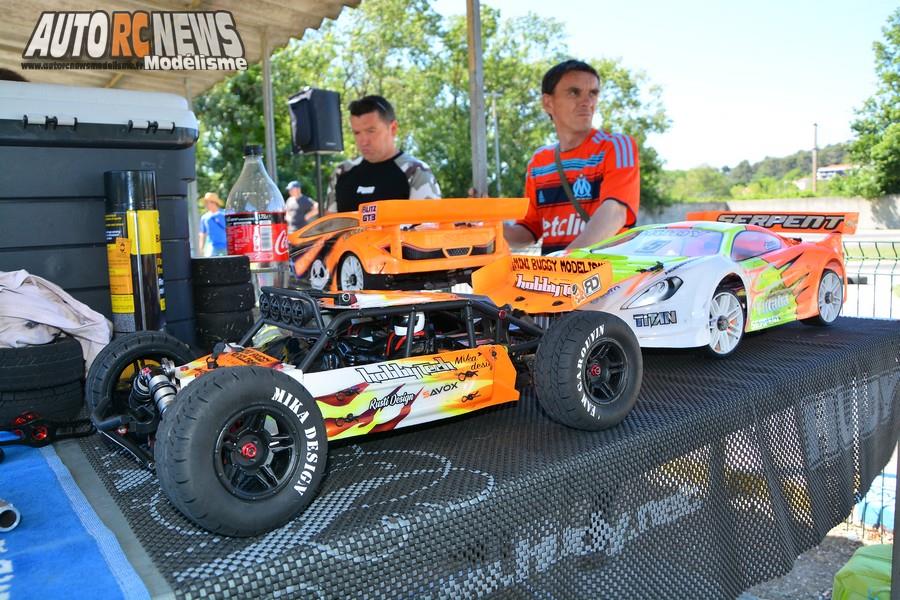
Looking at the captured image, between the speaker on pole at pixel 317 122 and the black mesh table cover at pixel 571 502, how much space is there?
3830 mm

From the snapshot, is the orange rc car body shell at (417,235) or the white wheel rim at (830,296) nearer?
the orange rc car body shell at (417,235)

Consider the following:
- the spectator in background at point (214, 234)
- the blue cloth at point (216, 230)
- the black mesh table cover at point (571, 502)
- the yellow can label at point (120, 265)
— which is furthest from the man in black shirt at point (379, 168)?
the blue cloth at point (216, 230)

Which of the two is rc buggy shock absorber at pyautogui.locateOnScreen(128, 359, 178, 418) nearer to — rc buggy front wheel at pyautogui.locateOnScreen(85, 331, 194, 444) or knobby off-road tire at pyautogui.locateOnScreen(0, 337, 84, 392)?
rc buggy front wheel at pyautogui.locateOnScreen(85, 331, 194, 444)

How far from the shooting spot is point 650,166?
5116cm

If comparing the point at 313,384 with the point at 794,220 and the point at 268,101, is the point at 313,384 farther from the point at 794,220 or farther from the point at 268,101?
the point at 268,101

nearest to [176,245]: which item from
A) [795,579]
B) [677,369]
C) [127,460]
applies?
[127,460]

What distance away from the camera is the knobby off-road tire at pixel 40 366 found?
6.99ft

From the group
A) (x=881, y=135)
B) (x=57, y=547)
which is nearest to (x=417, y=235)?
(x=57, y=547)

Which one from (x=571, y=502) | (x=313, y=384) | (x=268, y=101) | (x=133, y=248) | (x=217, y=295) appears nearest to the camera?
(x=571, y=502)

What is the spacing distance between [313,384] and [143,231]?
3.72 ft

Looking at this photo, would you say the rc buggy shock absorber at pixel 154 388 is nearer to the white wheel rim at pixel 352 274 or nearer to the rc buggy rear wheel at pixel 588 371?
the rc buggy rear wheel at pixel 588 371

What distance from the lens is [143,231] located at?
2582 millimetres

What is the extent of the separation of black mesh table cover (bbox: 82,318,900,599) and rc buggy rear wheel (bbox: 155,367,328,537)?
6 centimetres

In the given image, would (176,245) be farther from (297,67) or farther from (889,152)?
(889,152)
